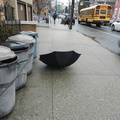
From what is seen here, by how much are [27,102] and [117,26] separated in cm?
1796

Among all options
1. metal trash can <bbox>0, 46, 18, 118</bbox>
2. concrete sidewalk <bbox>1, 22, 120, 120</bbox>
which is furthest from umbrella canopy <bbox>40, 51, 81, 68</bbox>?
metal trash can <bbox>0, 46, 18, 118</bbox>

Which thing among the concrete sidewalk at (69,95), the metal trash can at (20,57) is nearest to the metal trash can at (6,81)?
the concrete sidewalk at (69,95)

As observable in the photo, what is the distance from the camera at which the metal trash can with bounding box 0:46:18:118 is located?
6.31 ft

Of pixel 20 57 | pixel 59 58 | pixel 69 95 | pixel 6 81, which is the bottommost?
pixel 69 95

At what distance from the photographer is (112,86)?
136 inches

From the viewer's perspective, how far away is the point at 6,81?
1.99m

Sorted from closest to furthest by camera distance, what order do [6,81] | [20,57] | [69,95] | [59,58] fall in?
[6,81], [20,57], [69,95], [59,58]

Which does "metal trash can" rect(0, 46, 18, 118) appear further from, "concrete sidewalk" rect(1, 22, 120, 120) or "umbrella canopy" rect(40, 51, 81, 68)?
"umbrella canopy" rect(40, 51, 81, 68)

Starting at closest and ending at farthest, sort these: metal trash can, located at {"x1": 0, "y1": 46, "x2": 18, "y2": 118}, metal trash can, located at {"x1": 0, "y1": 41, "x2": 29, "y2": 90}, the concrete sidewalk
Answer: metal trash can, located at {"x1": 0, "y1": 46, "x2": 18, "y2": 118}
the concrete sidewalk
metal trash can, located at {"x1": 0, "y1": 41, "x2": 29, "y2": 90}

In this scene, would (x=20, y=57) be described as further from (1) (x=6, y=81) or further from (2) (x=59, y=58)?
(2) (x=59, y=58)

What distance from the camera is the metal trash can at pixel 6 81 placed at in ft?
6.31

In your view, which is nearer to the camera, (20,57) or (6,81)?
(6,81)

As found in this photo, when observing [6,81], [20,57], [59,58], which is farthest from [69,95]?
[6,81]

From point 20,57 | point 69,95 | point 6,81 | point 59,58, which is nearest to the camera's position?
point 6,81
